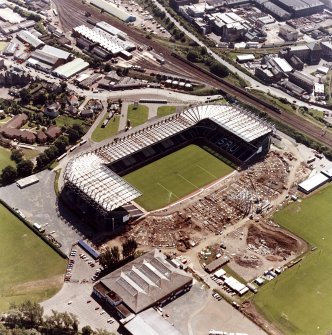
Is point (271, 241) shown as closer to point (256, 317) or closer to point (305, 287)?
point (305, 287)

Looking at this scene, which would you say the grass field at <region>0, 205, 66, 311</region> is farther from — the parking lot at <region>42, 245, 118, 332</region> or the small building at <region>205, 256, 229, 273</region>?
the small building at <region>205, 256, 229, 273</region>

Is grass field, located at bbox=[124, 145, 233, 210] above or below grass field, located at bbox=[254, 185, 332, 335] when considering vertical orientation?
above

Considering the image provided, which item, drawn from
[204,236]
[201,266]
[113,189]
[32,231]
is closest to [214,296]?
[201,266]

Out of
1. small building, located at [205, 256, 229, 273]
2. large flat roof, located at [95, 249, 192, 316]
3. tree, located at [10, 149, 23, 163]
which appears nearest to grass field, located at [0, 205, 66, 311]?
large flat roof, located at [95, 249, 192, 316]

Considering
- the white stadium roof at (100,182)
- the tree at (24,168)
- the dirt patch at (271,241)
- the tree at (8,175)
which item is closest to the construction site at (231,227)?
the dirt patch at (271,241)

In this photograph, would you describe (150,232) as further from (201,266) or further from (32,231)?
(32,231)

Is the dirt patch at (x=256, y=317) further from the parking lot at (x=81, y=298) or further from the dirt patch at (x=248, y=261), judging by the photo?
the parking lot at (x=81, y=298)
